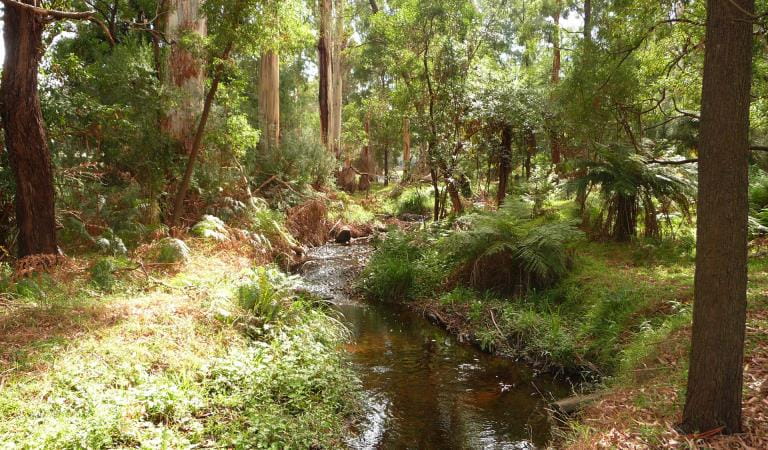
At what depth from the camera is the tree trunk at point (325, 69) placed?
2003 cm

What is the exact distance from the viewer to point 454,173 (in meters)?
14.0

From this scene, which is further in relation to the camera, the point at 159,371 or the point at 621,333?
the point at 621,333

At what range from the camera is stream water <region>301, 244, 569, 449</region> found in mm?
5258

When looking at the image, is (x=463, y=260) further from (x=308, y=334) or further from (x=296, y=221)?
(x=296, y=221)

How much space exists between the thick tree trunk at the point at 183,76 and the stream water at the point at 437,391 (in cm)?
548

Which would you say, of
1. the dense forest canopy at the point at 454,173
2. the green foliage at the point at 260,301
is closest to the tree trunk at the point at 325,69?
the dense forest canopy at the point at 454,173

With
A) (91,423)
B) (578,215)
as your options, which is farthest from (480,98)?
(91,423)

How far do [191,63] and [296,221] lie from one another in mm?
5099

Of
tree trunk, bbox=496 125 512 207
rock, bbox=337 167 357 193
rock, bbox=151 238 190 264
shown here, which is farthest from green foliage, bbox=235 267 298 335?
rock, bbox=337 167 357 193

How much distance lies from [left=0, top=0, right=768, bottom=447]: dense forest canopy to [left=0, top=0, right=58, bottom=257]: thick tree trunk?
0.03 meters

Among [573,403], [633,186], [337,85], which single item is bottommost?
[573,403]

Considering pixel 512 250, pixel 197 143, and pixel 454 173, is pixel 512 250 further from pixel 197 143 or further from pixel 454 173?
Answer: pixel 197 143

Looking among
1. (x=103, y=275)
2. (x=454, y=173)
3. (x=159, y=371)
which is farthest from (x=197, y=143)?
(x=454, y=173)

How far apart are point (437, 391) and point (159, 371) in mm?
3158
